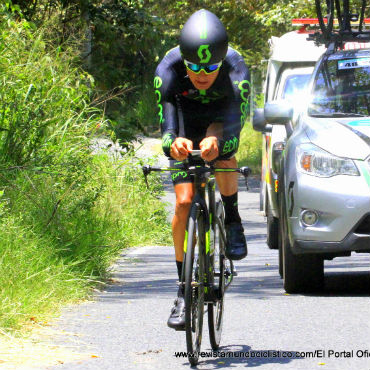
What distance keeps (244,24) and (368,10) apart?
6.89 m

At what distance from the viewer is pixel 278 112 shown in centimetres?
855

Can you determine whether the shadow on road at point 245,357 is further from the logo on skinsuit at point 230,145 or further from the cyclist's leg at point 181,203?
the logo on skinsuit at point 230,145

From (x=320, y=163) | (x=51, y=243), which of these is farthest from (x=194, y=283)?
(x=51, y=243)

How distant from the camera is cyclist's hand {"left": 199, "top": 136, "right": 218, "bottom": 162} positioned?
19.1ft

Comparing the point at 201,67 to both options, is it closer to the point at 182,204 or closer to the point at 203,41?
the point at 203,41

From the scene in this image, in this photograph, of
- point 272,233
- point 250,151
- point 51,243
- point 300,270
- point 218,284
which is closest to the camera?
point 218,284

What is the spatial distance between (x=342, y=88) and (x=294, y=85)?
153 inches

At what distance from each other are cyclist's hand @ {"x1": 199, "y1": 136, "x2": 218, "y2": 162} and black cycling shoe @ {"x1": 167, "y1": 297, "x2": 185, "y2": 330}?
2.48 feet

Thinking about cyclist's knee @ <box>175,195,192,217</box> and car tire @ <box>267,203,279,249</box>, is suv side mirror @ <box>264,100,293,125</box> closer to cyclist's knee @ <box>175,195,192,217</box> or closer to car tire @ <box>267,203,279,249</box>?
cyclist's knee @ <box>175,195,192,217</box>

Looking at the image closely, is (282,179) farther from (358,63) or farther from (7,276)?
(7,276)

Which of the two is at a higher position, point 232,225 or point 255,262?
point 232,225

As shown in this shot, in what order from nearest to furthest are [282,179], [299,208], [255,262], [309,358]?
[309,358] → [299,208] → [282,179] → [255,262]

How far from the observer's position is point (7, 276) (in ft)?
23.9

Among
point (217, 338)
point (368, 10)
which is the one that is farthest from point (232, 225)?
point (368, 10)
